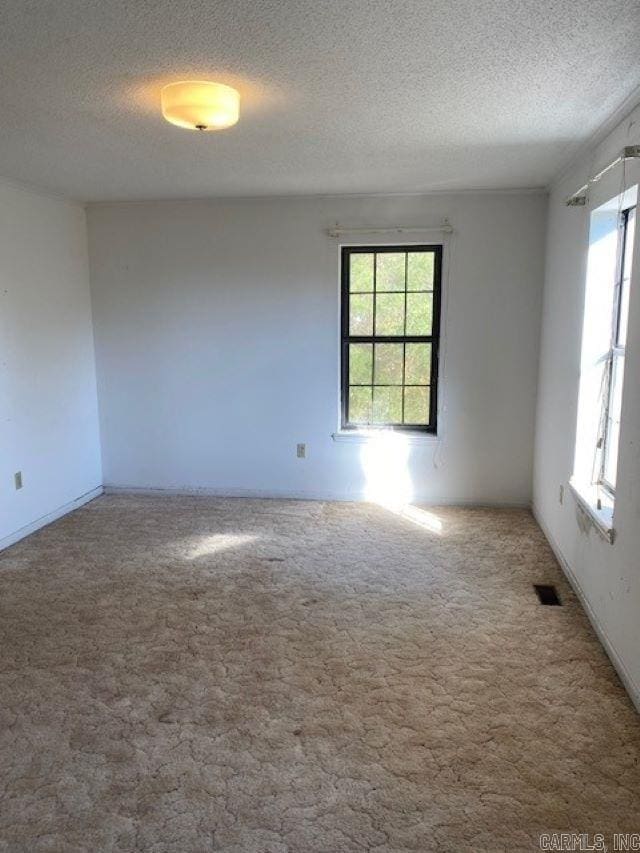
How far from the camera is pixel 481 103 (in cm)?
249

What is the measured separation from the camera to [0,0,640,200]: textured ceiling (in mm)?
1744

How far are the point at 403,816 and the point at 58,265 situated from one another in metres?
4.19

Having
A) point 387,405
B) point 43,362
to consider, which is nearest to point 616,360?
point 387,405

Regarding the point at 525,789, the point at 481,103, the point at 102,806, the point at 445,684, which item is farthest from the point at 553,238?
the point at 102,806

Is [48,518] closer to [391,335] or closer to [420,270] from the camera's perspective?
[391,335]

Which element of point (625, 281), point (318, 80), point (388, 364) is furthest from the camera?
point (388, 364)

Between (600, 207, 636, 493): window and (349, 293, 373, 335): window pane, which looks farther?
(349, 293, 373, 335): window pane

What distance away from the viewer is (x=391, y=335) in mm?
4637

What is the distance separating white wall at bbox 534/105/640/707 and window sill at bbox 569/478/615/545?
0.06 meters

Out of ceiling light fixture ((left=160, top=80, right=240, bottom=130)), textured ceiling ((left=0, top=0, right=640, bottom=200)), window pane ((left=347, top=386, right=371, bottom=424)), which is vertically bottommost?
window pane ((left=347, top=386, right=371, bottom=424))

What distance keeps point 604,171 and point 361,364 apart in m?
2.36

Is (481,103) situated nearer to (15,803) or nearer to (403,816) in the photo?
(403,816)

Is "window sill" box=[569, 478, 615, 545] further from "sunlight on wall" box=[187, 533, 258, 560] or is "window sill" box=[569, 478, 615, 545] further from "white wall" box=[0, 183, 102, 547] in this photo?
"white wall" box=[0, 183, 102, 547]

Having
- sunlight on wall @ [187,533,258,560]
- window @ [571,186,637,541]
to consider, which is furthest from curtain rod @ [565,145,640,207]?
sunlight on wall @ [187,533,258,560]
